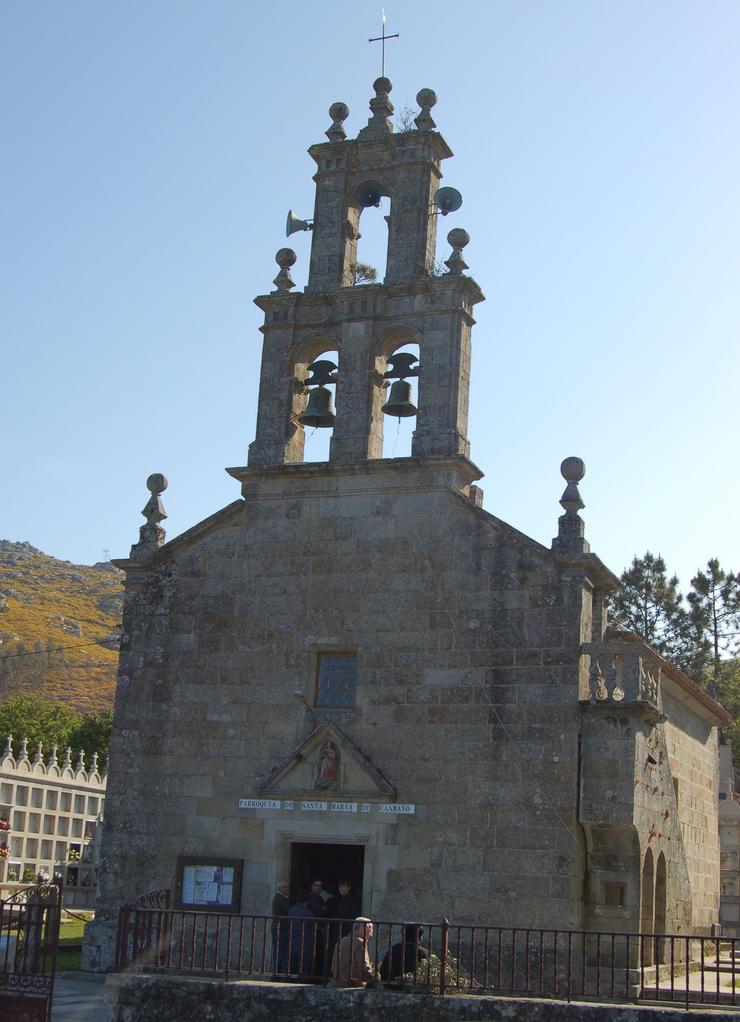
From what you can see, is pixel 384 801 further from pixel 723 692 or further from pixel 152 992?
pixel 723 692

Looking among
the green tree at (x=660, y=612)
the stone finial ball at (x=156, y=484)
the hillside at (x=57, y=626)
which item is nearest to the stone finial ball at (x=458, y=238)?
the stone finial ball at (x=156, y=484)

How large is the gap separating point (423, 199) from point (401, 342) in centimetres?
226

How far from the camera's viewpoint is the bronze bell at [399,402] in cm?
1850

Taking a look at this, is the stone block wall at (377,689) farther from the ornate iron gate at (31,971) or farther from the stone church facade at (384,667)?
the ornate iron gate at (31,971)

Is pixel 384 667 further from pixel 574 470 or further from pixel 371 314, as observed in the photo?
pixel 371 314

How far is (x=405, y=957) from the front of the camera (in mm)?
12250

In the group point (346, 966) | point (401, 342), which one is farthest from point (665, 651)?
point (346, 966)

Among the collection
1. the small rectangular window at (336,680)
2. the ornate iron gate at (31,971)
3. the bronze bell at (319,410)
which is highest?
the bronze bell at (319,410)

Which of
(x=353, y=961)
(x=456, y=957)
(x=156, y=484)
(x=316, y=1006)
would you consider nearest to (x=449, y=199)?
A: (x=156, y=484)

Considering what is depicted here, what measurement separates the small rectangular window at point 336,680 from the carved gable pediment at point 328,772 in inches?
19.2

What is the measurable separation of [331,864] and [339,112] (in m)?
12.0

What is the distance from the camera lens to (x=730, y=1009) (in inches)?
408

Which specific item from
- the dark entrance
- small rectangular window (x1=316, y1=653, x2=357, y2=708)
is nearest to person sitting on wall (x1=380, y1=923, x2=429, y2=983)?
small rectangular window (x1=316, y1=653, x2=357, y2=708)

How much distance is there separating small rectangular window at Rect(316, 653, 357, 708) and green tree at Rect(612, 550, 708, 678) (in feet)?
117
